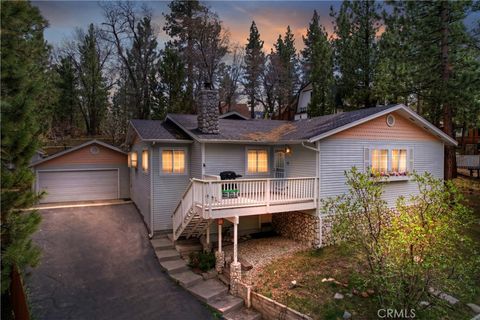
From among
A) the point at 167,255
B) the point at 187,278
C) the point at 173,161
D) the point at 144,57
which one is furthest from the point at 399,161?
the point at 144,57

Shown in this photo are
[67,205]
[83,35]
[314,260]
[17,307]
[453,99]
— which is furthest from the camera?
[83,35]

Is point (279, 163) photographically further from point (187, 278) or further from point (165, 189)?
point (187, 278)

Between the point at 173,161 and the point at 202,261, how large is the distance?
4626mm

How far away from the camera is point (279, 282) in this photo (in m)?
9.47

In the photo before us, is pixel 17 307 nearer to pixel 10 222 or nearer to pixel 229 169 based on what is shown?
pixel 10 222

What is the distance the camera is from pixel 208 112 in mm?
13172

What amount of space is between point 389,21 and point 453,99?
6814mm

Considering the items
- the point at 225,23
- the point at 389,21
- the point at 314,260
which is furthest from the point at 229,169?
the point at 225,23

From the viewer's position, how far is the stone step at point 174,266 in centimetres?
1091

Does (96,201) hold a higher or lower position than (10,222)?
lower

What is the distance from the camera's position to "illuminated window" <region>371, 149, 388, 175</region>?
1301 cm

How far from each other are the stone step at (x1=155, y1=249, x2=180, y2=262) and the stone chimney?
16.7ft

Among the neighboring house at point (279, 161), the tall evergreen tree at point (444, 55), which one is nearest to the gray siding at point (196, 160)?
the neighboring house at point (279, 161)

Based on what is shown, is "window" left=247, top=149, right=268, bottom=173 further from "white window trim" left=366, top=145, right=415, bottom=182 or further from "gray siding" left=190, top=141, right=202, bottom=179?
"white window trim" left=366, top=145, right=415, bottom=182
